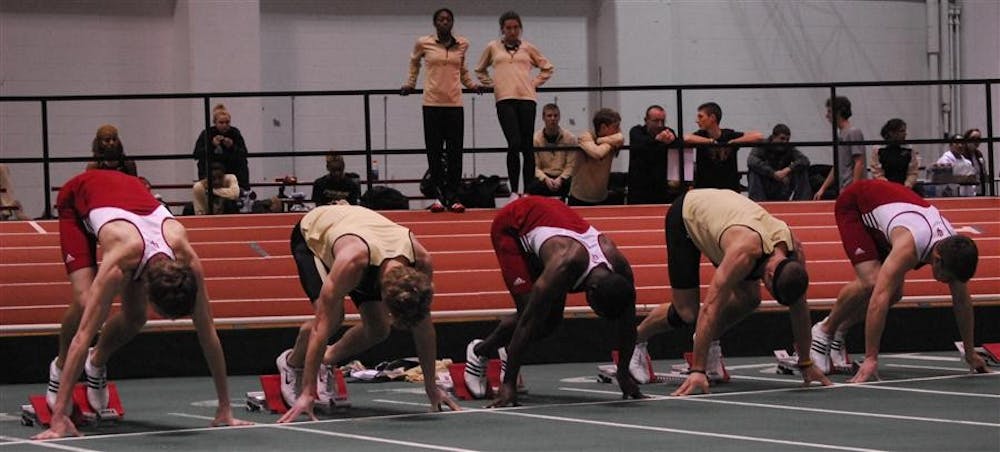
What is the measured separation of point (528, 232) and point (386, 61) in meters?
13.0

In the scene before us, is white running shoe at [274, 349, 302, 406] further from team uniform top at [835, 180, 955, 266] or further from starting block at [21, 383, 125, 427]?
team uniform top at [835, 180, 955, 266]

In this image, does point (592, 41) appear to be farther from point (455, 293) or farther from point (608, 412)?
point (608, 412)

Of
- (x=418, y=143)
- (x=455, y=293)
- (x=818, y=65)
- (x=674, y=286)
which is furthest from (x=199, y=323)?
(x=818, y=65)

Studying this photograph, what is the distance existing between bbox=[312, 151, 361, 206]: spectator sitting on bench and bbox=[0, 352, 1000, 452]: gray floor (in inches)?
146

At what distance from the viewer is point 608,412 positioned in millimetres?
8945

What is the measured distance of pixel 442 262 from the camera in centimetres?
1412

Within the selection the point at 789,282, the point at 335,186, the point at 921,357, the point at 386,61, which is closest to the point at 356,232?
the point at 789,282

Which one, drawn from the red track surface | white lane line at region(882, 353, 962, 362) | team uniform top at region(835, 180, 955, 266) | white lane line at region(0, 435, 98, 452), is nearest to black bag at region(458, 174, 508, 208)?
the red track surface

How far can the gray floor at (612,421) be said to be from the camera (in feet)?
25.0

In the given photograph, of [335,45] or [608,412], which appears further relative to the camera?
[335,45]

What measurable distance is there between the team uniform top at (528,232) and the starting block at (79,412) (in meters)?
2.30

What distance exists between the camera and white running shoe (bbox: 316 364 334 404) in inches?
372

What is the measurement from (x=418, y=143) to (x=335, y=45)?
163cm

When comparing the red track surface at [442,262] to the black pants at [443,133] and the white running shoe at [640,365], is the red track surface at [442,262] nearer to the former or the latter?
the black pants at [443,133]
